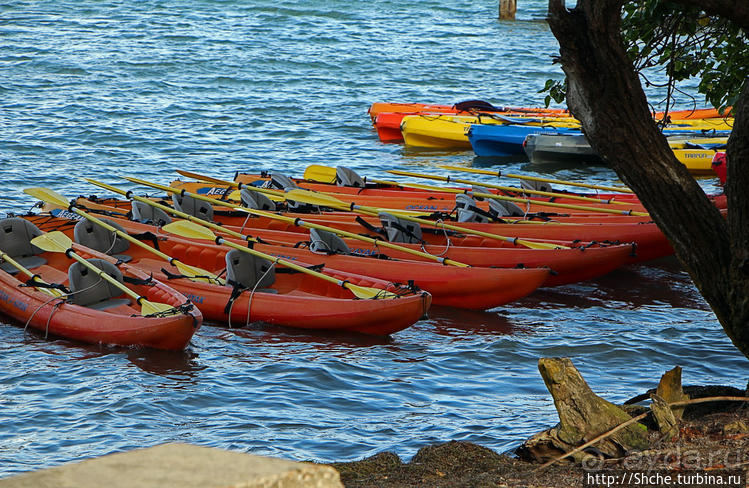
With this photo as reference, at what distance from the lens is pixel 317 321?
33.6 ft

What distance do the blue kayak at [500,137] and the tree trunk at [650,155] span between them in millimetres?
15222

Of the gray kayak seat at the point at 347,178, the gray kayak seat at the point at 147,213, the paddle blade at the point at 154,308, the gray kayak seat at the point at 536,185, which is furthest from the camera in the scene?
the gray kayak seat at the point at 347,178

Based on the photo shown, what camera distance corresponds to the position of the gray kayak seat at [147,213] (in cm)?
1348

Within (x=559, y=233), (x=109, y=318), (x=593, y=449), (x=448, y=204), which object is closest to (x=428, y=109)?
(x=448, y=204)

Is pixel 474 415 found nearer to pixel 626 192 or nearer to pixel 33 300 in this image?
pixel 33 300

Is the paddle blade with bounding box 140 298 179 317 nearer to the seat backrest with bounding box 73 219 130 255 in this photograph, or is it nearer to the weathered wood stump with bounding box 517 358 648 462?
the seat backrest with bounding box 73 219 130 255

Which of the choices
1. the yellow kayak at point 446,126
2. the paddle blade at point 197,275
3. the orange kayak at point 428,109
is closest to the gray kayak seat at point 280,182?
the paddle blade at point 197,275

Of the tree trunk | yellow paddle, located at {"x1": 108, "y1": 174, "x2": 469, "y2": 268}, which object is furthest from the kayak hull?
the tree trunk

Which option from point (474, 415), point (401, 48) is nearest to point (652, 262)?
point (474, 415)

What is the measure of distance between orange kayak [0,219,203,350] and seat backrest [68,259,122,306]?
0.01m

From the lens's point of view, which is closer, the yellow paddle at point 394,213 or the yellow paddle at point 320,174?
the yellow paddle at point 394,213

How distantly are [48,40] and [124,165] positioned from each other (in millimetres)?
12290

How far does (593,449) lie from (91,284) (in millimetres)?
6814

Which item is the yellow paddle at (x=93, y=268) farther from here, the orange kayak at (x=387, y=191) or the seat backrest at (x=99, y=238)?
the orange kayak at (x=387, y=191)
